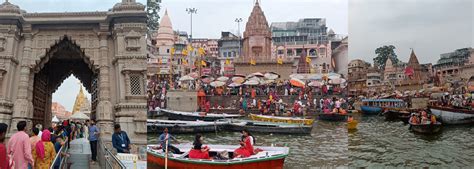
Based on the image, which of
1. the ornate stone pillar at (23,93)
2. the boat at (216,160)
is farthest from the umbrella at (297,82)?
the ornate stone pillar at (23,93)

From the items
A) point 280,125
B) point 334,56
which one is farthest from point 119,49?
point 280,125

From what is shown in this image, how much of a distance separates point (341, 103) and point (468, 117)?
12849 mm

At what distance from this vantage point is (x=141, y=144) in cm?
764

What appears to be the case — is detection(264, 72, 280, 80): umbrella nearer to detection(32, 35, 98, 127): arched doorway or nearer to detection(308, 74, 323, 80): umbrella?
detection(308, 74, 323, 80): umbrella

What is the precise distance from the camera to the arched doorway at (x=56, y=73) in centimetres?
893

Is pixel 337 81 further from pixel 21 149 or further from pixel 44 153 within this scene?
pixel 21 149

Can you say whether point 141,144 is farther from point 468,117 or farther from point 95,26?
point 468,117

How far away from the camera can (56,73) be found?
11.6m

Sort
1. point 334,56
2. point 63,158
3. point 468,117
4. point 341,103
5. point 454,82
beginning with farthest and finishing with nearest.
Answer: point 454,82, point 468,117, point 341,103, point 334,56, point 63,158

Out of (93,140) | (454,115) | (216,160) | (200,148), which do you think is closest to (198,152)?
(200,148)

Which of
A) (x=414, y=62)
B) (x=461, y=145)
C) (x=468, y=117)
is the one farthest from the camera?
(x=414, y=62)

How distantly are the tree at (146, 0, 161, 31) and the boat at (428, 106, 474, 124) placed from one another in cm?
A: 1895

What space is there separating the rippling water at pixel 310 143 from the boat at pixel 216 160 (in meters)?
0.75

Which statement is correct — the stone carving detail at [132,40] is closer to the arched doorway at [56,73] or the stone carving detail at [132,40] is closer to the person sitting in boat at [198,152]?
the arched doorway at [56,73]
